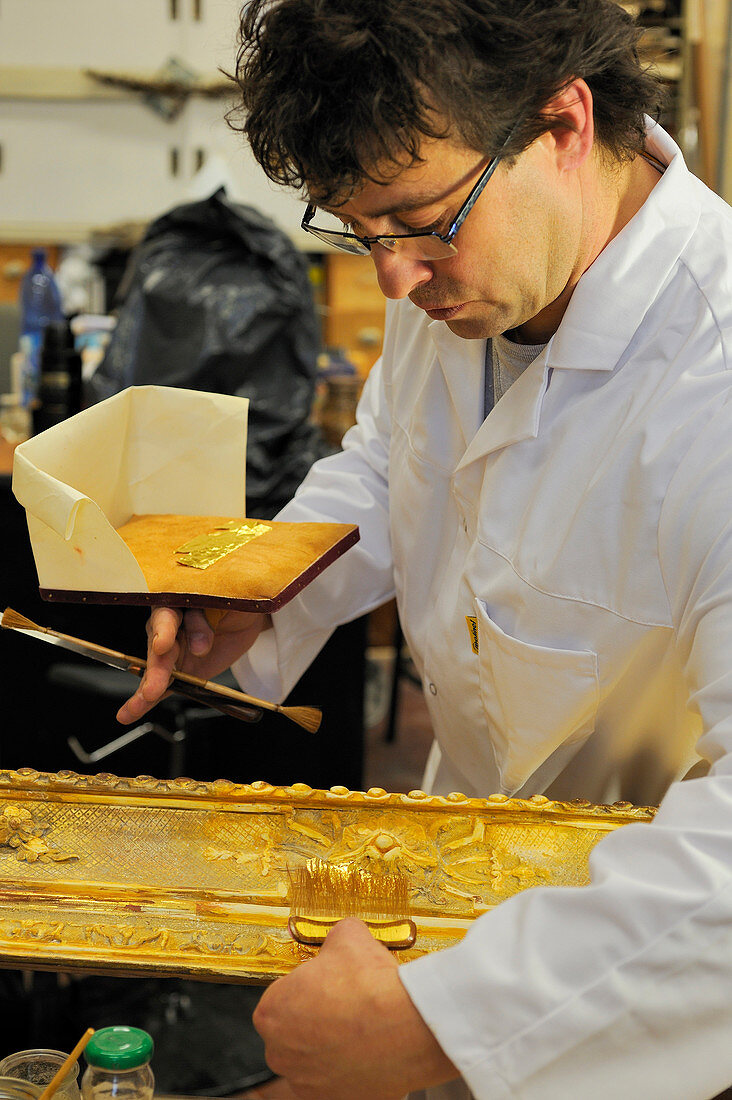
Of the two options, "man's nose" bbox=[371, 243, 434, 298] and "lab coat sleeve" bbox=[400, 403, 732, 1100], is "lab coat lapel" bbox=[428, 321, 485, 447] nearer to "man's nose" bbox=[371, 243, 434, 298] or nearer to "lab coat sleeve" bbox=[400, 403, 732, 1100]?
"man's nose" bbox=[371, 243, 434, 298]

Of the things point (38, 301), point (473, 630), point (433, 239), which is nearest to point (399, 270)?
point (433, 239)

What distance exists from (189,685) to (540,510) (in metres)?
0.40

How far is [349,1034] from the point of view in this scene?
66 cm

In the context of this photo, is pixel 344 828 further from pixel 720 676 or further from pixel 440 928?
pixel 720 676

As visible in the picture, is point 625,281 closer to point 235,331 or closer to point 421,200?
point 421,200

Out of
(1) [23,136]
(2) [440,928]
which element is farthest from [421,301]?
Result: (1) [23,136]

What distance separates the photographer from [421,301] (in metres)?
0.93

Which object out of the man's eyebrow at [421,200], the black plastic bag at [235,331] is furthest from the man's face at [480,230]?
the black plastic bag at [235,331]

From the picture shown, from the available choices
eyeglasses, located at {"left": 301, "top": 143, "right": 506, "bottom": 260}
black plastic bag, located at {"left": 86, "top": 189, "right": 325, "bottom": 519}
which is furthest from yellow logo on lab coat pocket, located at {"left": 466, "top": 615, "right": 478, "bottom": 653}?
black plastic bag, located at {"left": 86, "top": 189, "right": 325, "bottom": 519}

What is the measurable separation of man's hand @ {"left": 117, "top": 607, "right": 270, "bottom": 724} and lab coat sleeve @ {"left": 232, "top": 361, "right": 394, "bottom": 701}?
5 cm

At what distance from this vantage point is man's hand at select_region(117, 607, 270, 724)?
1.05 meters

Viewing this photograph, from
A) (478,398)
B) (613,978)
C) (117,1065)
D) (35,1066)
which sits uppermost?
(478,398)

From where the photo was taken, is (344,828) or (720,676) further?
(344,828)

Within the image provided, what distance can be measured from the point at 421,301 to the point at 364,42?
230 mm
